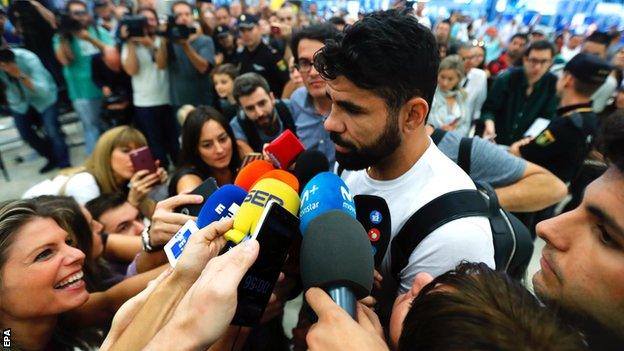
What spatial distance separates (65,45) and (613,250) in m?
4.61

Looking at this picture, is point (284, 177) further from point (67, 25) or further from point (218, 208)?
point (67, 25)

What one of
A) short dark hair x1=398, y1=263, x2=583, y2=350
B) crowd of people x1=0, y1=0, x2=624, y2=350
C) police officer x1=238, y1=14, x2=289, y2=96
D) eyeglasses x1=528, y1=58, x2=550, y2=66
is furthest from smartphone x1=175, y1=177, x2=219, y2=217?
police officer x1=238, y1=14, x2=289, y2=96

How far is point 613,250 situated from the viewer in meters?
0.62

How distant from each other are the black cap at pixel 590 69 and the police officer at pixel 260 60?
2.72 m

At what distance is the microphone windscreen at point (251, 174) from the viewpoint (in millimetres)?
1212

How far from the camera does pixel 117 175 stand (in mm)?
2297

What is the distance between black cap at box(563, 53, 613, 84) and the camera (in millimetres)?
2125

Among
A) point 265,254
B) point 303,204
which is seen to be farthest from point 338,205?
point 265,254

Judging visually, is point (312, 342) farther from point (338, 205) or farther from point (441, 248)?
point (441, 248)

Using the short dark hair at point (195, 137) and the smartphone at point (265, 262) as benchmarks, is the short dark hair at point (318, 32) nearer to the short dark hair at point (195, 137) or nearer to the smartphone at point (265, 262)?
the short dark hair at point (195, 137)

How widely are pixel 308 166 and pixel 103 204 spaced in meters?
1.32

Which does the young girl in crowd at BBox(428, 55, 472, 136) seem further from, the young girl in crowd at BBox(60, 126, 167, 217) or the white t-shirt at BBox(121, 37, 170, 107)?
the white t-shirt at BBox(121, 37, 170, 107)

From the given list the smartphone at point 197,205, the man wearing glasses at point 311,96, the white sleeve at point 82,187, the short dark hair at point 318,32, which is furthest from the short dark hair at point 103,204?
the short dark hair at point 318,32

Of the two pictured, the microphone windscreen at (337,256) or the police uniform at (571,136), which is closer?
the microphone windscreen at (337,256)
